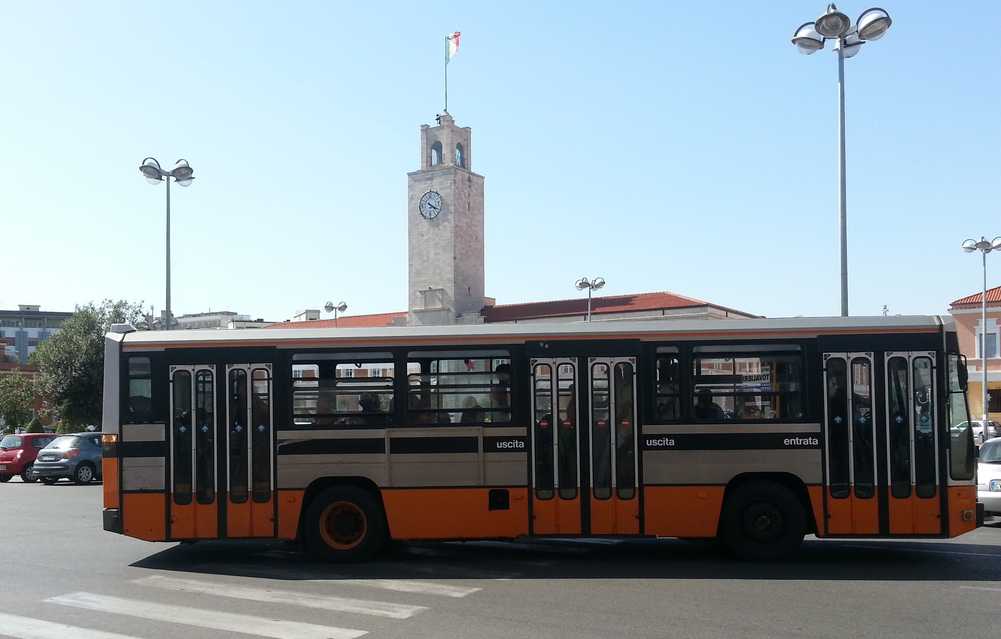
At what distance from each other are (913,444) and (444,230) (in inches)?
2622

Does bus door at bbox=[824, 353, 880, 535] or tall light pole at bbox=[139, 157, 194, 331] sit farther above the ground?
tall light pole at bbox=[139, 157, 194, 331]

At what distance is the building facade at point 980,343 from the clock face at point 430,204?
38338mm

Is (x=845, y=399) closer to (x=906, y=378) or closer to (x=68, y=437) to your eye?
(x=906, y=378)

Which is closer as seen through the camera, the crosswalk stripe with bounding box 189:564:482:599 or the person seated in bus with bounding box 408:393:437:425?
the crosswalk stripe with bounding box 189:564:482:599

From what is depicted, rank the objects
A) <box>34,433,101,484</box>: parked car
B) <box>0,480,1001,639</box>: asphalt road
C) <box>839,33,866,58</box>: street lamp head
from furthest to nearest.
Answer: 1. <box>34,433,101,484</box>: parked car
2. <box>839,33,866,58</box>: street lamp head
3. <box>0,480,1001,639</box>: asphalt road

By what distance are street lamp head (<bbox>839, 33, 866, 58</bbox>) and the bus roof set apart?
343 inches

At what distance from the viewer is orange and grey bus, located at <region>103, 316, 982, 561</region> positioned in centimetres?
1019

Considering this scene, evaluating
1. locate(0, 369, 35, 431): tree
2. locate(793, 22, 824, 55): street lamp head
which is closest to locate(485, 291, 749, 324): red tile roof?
locate(0, 369, 35, 431): tree

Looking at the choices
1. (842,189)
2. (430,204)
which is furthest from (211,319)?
(842,189)

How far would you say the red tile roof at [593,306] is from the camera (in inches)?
2643

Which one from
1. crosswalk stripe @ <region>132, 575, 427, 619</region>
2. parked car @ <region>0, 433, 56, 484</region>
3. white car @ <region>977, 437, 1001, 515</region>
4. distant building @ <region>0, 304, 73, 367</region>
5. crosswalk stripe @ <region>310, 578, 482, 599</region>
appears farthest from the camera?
distant building @ <region>0, 304, 73, 367</region>

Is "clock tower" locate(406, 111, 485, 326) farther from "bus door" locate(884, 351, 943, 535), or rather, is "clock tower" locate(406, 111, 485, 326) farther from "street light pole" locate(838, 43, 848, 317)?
"bus door" locate(884, 351, 943, 535)

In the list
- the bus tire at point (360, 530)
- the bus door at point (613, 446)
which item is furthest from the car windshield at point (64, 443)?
the bus door at point (613, 446)

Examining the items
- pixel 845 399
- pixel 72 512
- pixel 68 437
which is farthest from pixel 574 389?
pixel 68 437
